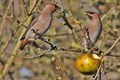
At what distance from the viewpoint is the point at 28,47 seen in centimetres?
631

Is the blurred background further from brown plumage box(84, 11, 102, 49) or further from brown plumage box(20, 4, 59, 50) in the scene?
brown plumage box(84, 11, 102, 49)

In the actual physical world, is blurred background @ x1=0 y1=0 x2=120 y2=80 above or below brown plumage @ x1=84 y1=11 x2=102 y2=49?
below

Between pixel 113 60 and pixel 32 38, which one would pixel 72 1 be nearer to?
pixel 113 60

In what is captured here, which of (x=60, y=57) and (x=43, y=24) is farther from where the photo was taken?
(x=60, y=57)

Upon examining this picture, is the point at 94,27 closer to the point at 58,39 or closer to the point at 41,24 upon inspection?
the point at 41,24

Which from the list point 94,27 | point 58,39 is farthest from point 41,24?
point 58,39

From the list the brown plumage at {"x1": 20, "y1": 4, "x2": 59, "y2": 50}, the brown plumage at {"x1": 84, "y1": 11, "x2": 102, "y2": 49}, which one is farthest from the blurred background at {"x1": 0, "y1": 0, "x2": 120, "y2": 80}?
the brown plumage at {"x1": 84, "y1": 11, "x2": 102, "y2": 49}

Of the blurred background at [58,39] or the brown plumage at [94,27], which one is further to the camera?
the blurred background at [58,39]

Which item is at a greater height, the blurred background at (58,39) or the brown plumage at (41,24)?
the brown plumage at (41,24)

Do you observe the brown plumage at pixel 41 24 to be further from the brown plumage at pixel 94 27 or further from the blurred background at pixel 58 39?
the brown plumage at pixel 94 27

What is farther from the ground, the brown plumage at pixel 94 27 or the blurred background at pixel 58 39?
the brown plumage at pixel 94 27

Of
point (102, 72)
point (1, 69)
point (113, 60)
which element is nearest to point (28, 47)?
point (1, 69)

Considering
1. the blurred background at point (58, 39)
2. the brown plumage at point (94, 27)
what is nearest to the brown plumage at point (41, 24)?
the blurred background at point (58, 39)

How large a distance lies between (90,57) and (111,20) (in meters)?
3.42
